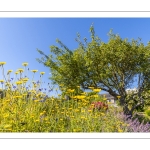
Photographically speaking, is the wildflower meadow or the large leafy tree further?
the large leafy tree

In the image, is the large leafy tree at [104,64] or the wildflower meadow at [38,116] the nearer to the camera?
the wildflower meadow at [38,116]

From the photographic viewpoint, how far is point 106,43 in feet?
29.3

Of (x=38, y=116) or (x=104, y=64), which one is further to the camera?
(x=104, y=64)

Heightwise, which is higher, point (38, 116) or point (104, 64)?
point (104, 64)

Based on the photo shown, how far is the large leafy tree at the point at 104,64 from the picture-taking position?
859cm

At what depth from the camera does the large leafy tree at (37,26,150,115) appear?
28.2 ft

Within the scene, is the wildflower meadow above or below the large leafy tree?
below

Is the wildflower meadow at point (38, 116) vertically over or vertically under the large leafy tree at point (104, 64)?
under

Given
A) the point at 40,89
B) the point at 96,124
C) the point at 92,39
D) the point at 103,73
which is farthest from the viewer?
the point at 103,73

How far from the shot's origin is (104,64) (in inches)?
358
